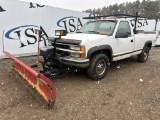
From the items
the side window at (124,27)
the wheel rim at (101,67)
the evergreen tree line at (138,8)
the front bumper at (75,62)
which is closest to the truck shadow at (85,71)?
the wheel rim at (101,67)

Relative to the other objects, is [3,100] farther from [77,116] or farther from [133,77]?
[133,77]

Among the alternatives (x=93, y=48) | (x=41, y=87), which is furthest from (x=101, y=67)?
(x=41, y=87)

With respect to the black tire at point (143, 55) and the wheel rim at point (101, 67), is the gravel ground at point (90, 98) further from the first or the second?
the black tire at point (143, 55)

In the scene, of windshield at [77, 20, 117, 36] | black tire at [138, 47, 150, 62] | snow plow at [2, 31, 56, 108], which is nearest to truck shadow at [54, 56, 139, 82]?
black tire at [138, 47, 150, 62]

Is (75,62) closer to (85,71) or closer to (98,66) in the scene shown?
(98,66)

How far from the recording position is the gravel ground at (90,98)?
3.45 m

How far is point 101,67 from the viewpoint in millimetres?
5344

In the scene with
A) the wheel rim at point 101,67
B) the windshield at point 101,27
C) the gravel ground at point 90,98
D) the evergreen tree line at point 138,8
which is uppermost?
the evergreen tree line at point 138,8

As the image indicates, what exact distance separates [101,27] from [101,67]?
1412 millimetres

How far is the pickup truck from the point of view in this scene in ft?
15.3

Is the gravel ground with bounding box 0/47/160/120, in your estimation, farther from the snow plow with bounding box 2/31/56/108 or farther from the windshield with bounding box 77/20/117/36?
the windshield with bounding box 77/20/117/36

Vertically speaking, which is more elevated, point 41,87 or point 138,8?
point 138,8

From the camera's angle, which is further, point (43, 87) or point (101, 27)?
point (101, 27)

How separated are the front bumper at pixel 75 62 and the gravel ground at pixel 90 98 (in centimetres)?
65
